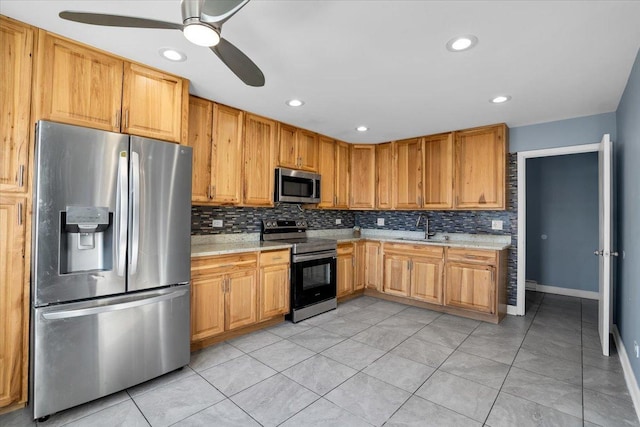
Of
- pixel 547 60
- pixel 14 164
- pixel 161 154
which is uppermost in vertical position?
pixel 547 60

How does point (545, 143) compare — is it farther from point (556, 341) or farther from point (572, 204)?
point (556, 341)

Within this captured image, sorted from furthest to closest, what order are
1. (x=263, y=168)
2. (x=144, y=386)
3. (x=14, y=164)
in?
1. (x=263, y=168)
2. (x=144, y=386)
3. (x=14, y=164)

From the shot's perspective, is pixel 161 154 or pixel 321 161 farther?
pixel 321 161

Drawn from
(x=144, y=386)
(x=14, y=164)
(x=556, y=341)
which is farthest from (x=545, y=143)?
(x=14, y=164)

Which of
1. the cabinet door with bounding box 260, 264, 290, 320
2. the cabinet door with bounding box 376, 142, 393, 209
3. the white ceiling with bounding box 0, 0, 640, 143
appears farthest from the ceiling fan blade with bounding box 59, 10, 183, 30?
the cabinet door with bounding box 376, 142, 393, 209

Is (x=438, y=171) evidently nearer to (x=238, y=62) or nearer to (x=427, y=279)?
(x=427, y=279)

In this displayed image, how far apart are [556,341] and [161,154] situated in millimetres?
3903

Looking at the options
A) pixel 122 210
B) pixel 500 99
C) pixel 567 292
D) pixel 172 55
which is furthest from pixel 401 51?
pixel 567 292

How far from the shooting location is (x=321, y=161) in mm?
4266

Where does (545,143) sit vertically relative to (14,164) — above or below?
above

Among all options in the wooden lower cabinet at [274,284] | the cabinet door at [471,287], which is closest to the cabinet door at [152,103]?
the wooden lower cabinet at [274,284]

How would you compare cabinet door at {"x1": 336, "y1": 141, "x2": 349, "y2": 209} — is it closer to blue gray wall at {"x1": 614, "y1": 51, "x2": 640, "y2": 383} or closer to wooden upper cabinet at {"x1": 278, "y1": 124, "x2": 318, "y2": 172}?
wooden upper cabinet at {"x1": 278, "y1": 124, "x2": 318, "y2": 172}

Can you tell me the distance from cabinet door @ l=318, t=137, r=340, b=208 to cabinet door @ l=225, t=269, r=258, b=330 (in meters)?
1.62

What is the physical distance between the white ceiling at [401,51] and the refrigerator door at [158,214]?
27.8 inches
